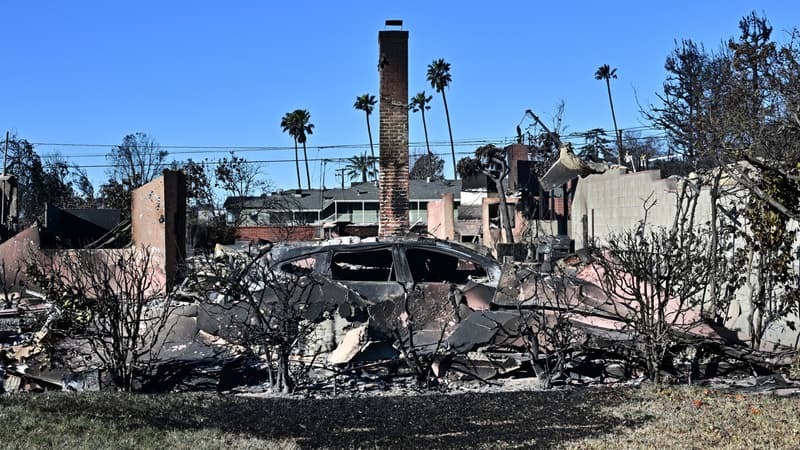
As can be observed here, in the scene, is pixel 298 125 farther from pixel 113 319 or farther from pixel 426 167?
pixel 113 319

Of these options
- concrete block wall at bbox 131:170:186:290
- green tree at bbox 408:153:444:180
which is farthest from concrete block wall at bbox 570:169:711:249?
green tree at bbox 408:153:444:180

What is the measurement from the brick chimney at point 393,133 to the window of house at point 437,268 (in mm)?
4714

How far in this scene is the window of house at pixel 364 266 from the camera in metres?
9.02

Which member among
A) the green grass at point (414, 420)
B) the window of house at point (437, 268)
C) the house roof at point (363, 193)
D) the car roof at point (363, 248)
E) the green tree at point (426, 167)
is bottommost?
the green grass at point (414, 420)

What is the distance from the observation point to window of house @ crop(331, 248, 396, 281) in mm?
9016

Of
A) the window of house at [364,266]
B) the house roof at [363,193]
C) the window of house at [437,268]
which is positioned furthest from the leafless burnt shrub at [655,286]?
the house roof at [363,193]

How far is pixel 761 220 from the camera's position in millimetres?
8266

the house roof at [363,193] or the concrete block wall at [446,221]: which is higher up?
the house roof at [363,193]

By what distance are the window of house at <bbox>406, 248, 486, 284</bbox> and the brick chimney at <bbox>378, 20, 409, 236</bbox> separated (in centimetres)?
471

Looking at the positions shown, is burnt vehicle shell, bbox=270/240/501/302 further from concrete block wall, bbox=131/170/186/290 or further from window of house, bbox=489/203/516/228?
window of house, bbox=489/203/516/228

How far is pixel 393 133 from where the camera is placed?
14.4 m

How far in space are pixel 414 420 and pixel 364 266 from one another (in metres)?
3.57

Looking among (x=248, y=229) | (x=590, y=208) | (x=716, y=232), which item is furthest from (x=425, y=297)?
(x=248, y=229)

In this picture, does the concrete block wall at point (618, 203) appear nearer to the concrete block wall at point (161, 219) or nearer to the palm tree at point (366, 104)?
the concrete block wall at point (161, 219)
